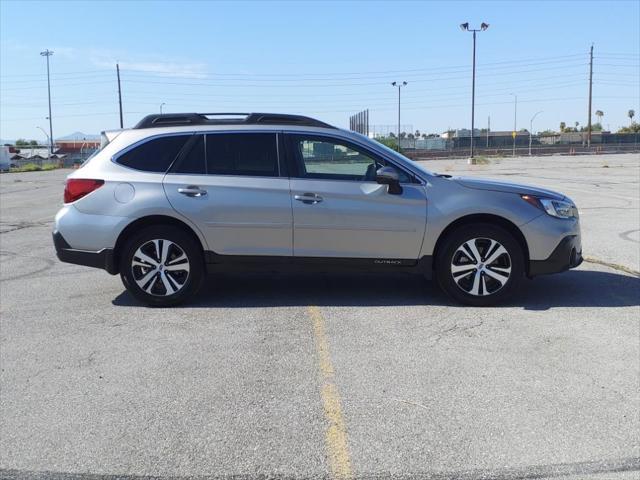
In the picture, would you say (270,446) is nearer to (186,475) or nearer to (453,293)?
(186,475)

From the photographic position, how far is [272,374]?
15.2 feet

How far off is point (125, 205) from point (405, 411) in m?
3.65

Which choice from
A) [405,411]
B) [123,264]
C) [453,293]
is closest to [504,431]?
[405,411]

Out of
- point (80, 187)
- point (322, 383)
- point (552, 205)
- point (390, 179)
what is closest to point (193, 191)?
point (80, 187)

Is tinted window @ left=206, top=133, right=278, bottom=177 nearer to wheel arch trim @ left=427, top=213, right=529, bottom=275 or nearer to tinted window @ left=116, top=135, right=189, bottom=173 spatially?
tinted window @ left=116, top=135, right=189, bottom=173

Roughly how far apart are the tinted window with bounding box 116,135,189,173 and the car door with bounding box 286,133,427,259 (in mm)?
1197

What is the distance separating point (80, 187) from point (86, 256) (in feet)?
2.26

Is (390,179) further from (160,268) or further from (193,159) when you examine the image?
(160,268)

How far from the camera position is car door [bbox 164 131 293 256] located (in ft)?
20.8

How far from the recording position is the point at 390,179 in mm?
6250

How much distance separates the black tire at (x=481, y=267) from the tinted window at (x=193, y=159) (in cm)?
256

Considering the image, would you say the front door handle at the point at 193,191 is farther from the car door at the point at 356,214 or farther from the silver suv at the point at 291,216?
the car door at the point at 356,214

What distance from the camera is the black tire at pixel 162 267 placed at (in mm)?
6379

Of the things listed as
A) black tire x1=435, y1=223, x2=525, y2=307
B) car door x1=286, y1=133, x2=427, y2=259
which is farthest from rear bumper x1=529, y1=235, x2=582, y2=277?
car door x1=286, y1=133, x2=427, y2=259
